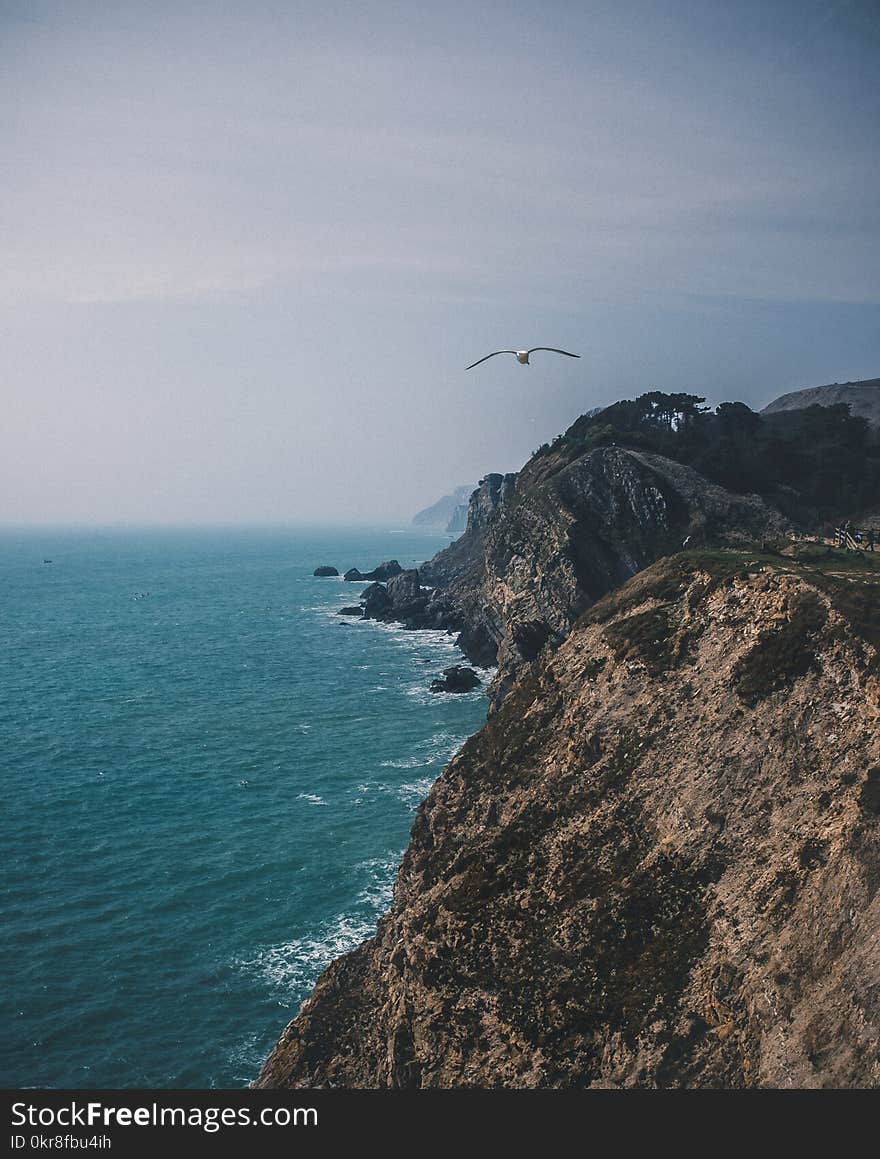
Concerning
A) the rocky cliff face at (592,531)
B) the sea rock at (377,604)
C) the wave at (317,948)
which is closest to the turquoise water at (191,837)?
the wave at (317,948)

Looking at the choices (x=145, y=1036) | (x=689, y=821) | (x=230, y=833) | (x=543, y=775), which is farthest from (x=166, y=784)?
(x=689, y=821)

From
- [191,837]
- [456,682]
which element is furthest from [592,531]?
[191,837]

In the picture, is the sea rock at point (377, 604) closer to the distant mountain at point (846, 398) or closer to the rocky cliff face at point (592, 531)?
the rocky cliff face at point (592, 531)

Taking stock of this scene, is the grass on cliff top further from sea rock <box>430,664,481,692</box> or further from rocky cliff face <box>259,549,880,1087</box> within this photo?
sea rock <box>430,664,481,692</box>

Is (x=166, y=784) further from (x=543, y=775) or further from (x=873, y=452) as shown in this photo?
(x=873, y=452)

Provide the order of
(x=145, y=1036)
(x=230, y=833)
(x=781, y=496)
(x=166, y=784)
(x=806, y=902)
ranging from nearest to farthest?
(x=806, y=902), (x=145, y=1036), (x=230, y=833), (x=166, y=784), (x=781, y=496)

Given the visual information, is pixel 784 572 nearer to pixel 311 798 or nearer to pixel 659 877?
pixel 659 877
